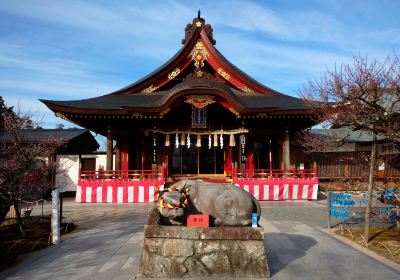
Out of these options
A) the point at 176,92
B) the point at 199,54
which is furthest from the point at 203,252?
the point at 199,54

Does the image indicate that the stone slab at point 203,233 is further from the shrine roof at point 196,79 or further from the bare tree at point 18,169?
the shrine roof at point 196,79

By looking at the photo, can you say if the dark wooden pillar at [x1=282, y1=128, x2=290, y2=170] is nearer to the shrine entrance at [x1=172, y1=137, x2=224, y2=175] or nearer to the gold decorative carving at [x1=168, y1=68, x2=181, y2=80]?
the shrine entrance at [x1=172, y1=137, x2=224, y2=175]

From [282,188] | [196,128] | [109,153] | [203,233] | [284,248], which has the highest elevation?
[196,128]

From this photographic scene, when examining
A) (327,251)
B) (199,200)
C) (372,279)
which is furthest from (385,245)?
(199,200)

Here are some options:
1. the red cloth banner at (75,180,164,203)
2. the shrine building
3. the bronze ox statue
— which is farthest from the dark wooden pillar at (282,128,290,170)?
the bronze ox statue

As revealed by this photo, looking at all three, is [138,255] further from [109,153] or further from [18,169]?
[109,153]

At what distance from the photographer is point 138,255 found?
245 inches

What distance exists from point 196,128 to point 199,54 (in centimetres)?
491

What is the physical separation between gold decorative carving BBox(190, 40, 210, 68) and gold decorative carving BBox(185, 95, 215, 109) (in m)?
3.35

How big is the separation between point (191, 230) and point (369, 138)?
21689 millimetres

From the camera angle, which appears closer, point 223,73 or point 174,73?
point 174,73

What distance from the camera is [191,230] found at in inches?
197

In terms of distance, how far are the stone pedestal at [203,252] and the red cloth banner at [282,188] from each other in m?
10.9

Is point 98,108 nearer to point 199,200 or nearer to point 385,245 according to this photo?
point 199,200
